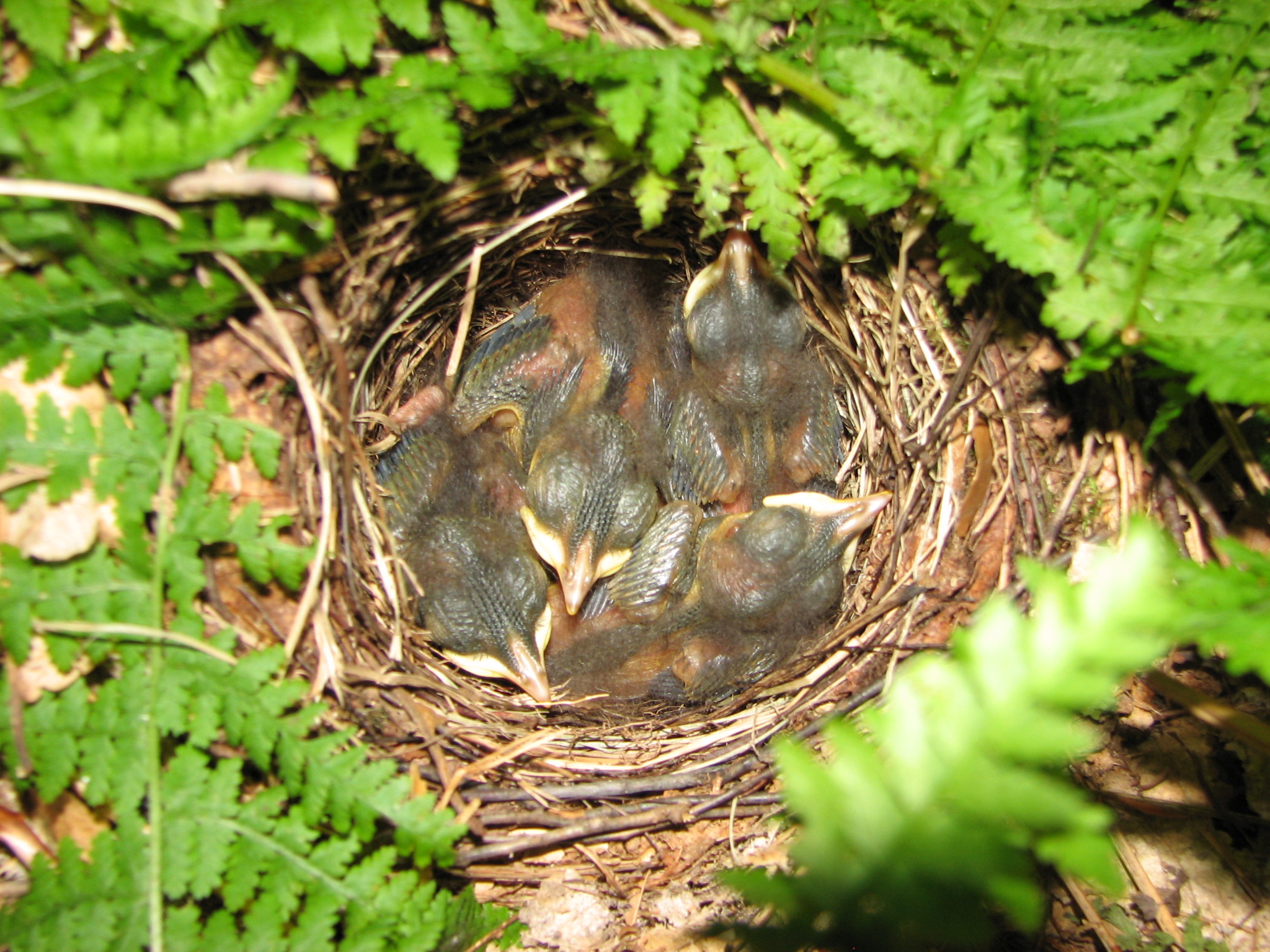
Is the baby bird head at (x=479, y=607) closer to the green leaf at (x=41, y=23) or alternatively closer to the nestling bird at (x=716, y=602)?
the nestling bird at (x=716, y=602)

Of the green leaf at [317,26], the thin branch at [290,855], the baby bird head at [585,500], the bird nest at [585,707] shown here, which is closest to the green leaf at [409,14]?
the green leaf at [317,26]

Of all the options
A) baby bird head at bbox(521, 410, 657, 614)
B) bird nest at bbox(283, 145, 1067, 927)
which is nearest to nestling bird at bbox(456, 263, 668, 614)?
baby bird head at bbox(521, 410, 657, 614)

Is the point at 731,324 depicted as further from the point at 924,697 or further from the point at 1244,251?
the point at 924,697

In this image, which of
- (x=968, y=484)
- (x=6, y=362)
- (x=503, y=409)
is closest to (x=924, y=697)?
(x=968, y=484)

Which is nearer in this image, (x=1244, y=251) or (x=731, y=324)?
(x=1244, y=251)

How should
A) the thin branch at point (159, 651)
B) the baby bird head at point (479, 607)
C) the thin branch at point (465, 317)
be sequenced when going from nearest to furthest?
the thin branch at point (159, 651) → the thin branch at point (465, 317) → the baby bird head at point (479, 607)

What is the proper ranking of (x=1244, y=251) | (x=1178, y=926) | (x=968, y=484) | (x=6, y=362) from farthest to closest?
(x=968, y=484), (x=1178, y=926), (x=1244, y=251), (x=6, y=362)
